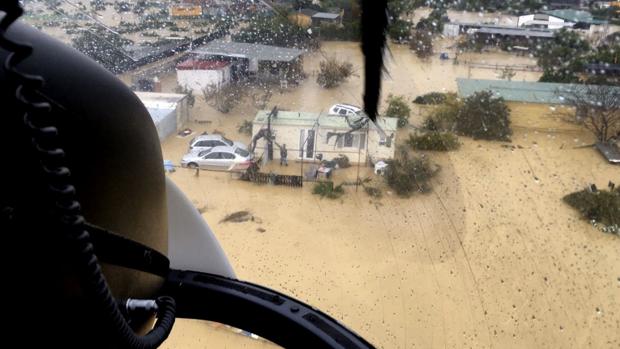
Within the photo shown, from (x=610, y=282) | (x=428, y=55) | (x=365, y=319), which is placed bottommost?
(x=365, y=319)

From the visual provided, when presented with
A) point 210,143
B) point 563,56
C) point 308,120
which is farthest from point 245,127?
point 563,56

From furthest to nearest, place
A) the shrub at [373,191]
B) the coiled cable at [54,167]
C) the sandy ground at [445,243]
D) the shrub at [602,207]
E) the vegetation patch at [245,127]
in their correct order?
the vegetation patch at [245,127] → the shrub at [373,191] → the shrub at [602,207] → the sandy ground at [445,243] → the coiled cable at [54,167]

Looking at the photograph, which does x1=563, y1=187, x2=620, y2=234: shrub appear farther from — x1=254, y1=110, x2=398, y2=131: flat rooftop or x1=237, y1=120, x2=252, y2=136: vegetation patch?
x1=237, y1=120, x2=252, y2=136: vegetation patch

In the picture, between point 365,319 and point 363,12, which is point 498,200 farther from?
point 363,12

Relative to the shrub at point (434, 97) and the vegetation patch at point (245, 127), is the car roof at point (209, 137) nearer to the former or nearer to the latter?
the vegetation patch at point (245, 127)

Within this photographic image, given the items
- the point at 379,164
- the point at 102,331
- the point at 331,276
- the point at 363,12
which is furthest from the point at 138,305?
the point at 379,164

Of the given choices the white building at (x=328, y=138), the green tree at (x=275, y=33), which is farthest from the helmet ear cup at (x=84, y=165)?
the white building at (x=328, y=138)
